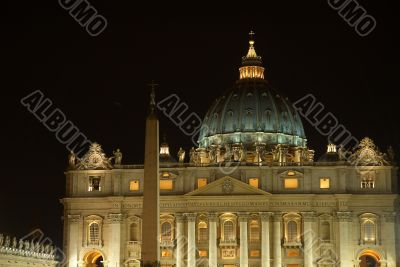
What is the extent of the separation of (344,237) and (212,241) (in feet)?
44.5

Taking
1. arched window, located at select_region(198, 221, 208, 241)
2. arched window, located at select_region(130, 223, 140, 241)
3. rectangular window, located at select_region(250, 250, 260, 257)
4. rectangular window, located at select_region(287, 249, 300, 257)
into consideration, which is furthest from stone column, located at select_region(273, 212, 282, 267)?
arched window, located at select_region(130, 223, 140, 241)

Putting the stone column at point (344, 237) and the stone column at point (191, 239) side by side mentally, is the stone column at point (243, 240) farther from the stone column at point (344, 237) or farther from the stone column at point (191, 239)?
the stone column at point (344, 237)

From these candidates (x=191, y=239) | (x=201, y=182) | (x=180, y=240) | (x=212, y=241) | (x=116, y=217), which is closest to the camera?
(x=212, y=241)

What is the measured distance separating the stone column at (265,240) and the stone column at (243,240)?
1.66m

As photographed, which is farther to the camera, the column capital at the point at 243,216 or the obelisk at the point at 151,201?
the column capital at the point at 243,216

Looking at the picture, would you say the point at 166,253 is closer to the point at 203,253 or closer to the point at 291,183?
the point at 203,253

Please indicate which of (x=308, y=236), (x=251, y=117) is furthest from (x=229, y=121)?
(x=308, y=236)

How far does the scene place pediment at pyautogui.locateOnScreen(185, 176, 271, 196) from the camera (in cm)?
12375

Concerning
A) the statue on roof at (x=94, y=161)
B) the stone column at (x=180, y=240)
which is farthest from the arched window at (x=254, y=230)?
the statue on roof at (x=94, y=161)

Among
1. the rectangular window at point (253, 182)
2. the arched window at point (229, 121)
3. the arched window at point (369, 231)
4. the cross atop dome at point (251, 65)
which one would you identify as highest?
the cross atop dome at point (251, 65)

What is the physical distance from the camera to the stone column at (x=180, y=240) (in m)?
123

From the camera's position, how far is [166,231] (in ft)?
412

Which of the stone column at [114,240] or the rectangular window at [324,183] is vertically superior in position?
the rectangular window at [324,183]

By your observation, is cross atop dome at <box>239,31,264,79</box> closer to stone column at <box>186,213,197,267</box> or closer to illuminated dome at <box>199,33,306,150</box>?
illuminated dome at <box>199,33,306,150</box>
